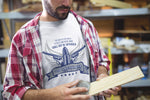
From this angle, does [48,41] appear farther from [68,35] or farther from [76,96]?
[76,96]

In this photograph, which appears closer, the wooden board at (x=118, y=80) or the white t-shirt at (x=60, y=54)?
the wooden board at (x=118, y=80)

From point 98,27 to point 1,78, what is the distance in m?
0.51

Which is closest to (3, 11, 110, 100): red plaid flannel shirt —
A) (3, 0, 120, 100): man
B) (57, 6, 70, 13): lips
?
(3, 0, 120, 100): man

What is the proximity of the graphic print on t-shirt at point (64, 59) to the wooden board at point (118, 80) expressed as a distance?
4.9 inches

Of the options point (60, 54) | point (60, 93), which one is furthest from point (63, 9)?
point (60, 93)

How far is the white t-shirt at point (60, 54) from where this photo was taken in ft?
2.00

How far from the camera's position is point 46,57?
2.02ft

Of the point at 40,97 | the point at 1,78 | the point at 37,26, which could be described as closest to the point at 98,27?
the point at 37,26

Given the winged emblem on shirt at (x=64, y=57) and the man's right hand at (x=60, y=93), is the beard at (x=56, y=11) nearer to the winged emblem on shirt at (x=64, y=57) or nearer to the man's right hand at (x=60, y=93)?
the winged emblem on shirt at (x=64, y=57)

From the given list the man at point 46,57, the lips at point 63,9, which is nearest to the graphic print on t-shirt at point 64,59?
the man at point 46,57

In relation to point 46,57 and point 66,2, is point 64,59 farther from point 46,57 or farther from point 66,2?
point 66,2

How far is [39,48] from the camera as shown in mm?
620

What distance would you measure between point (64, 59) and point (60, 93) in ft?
0.43

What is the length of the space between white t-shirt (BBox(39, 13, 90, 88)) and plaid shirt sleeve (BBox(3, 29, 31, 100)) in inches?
3.4
